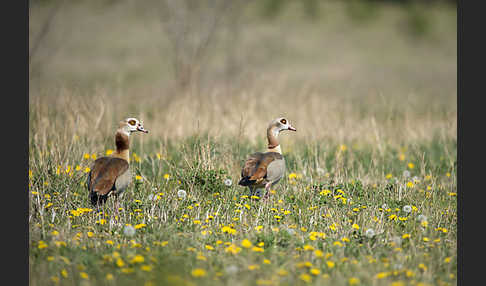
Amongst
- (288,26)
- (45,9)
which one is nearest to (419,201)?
(45,9)

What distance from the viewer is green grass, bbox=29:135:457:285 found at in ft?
15.0

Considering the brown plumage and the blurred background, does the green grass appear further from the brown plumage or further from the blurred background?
the blurred background

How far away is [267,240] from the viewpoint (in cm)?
513

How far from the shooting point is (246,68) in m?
16.7

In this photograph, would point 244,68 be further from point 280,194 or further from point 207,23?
point 280,194

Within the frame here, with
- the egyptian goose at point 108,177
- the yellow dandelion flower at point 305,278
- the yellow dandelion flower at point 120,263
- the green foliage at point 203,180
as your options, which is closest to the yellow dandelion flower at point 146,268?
the yellow dandelion flower at point 120,263

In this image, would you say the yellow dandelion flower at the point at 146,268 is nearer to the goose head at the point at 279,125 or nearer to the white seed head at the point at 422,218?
the goose head at the point at 279,125

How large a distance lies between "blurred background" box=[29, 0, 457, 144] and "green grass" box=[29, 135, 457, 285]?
3.83 feet

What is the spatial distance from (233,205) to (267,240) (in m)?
1.41

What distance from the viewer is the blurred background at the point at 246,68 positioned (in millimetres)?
9993

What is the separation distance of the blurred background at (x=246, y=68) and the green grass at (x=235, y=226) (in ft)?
3.83

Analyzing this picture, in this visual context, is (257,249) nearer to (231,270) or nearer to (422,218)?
(231,270)

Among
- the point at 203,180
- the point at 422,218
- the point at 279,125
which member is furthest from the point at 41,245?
the point at 422,218

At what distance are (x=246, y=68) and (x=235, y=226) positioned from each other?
11560mm
